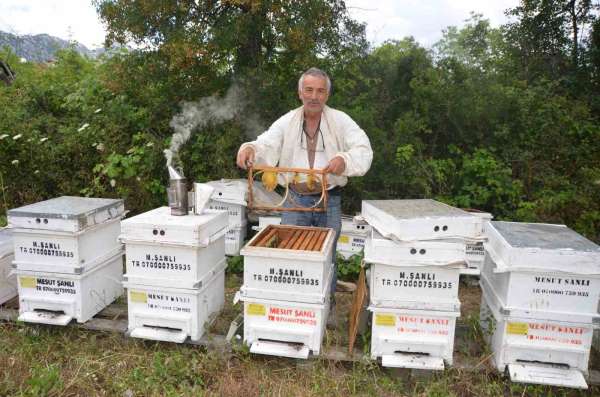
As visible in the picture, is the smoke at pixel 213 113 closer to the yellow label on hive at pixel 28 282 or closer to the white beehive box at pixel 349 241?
the white beehive box at pixel 349 241

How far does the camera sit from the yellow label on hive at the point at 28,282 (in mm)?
3311

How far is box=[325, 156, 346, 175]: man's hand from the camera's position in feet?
9.64

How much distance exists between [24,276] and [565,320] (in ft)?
11.9

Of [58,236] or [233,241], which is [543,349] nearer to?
[233,241]

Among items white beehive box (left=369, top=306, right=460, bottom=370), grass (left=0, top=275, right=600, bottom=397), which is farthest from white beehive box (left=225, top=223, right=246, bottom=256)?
white beehive box (left=369, top=306, right=460, bottom=370)

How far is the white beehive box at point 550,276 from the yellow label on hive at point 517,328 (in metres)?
0.11

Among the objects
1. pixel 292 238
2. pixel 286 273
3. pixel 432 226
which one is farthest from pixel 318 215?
pixel 432 226

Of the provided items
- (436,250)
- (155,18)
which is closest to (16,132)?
(155,18)

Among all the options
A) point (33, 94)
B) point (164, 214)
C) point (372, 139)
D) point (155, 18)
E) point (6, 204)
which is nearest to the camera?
point (164, 214)

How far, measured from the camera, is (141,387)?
2758 mm

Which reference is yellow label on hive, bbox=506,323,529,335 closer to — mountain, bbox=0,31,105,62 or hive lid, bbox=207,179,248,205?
hive lid, bbox=207,179,248,205

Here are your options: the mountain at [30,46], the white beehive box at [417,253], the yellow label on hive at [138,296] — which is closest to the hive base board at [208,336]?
the yellow label on hive at [138,296]

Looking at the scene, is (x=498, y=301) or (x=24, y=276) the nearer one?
(x=498, y=301)

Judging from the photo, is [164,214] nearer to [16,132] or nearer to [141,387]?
[141,387]
